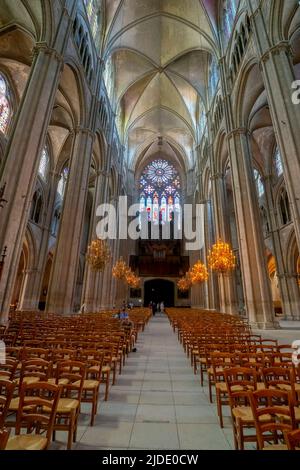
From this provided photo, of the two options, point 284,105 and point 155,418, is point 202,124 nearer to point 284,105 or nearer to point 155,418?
point 284,105

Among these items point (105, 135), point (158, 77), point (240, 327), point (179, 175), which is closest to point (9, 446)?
point (240, 327)

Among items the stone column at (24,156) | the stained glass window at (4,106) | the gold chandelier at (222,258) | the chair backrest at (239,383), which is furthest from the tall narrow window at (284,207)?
the stained glass window at (4,106)

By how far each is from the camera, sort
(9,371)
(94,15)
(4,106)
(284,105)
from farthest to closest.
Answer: (94,15) < (4,106) < (284,105) < (9,371)

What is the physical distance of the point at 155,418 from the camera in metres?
3.26

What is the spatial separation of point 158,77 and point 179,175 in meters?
17.4

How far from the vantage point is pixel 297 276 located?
2184 cm

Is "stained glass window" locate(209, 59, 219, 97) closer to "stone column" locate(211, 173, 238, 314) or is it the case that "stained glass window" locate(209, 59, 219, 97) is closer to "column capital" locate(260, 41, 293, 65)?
"stone column" locate(211, 173, 238, 314)

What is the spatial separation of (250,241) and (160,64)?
83.0 ft

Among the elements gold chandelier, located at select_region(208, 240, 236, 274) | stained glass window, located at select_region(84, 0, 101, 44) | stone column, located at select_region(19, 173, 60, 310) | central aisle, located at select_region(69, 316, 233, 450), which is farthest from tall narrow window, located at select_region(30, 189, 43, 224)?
central aisle, located at select_region(69, 316, 233, 450)

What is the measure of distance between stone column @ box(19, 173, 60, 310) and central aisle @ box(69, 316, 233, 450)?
829 inches

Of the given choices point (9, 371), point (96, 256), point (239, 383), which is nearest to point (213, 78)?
point (96, 256)

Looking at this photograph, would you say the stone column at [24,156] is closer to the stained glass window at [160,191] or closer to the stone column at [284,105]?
the stone column at [284,105]

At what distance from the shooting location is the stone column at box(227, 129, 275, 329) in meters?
13.0
